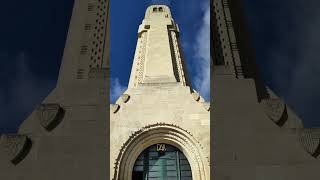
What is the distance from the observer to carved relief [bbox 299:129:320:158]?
10828 mm

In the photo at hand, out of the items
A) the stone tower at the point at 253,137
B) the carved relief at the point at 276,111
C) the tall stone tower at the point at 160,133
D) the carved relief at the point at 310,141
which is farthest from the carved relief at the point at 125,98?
the carved relief at the point at 310,141

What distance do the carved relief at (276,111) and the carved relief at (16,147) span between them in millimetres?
5254

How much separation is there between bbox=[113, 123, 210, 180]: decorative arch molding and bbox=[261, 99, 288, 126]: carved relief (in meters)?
3.96

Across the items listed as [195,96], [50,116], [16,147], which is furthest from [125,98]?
[16,147]

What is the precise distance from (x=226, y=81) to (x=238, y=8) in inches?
239

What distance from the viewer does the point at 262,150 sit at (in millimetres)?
10766

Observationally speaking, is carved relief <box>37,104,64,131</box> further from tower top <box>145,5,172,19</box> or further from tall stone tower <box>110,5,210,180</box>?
tower top <box>145,5,172,19</box>

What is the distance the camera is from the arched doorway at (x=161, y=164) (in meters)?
15.5

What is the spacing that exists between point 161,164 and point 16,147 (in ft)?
19.0

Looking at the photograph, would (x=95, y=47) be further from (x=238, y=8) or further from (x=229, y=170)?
(x=238, y=8)

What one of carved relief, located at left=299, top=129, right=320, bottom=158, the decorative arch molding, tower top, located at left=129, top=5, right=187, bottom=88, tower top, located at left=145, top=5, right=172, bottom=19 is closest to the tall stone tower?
the decorative arch molding

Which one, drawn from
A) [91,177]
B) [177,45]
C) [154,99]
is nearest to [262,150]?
[91,177]

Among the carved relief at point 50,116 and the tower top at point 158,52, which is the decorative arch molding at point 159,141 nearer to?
the tower top at point 158,52

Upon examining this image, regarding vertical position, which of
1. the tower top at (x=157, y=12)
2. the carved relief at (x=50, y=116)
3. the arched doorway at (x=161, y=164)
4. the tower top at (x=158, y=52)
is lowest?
the arched doorway at (x=161, y=164)
